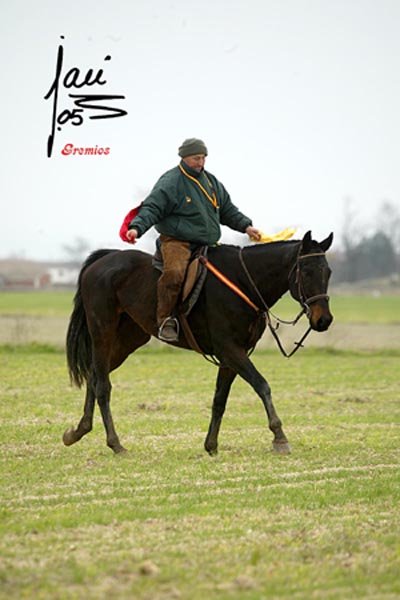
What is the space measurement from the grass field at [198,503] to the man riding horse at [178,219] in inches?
63.2

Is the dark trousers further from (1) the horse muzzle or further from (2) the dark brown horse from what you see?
(1) the horse muzzle

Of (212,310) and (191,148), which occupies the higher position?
(191,148)

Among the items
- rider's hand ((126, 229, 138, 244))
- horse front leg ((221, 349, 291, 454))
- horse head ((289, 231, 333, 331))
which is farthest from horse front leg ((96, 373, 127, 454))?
horse head ((289, 231, 333, 331))

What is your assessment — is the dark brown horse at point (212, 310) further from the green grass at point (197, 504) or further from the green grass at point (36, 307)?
the green grass at point (36, 307)

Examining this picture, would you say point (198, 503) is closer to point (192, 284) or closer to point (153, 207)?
point (192, 284)

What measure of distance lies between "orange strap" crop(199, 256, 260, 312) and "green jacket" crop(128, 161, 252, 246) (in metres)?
0.24

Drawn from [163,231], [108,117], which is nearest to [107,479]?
[163,231]

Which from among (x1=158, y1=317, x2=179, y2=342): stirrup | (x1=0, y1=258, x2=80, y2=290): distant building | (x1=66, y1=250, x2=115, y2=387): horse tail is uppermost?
(x1=158, y1=317, x2=179, y2=342): stirrup

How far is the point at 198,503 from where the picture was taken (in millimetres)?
6715

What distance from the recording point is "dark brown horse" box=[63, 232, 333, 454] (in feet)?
27.9

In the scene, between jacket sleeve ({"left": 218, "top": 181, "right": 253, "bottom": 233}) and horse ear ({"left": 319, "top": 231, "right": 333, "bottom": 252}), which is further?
jacket sleeve ({"left": 218, "top": 181, "right": 253, "bottom": 233})

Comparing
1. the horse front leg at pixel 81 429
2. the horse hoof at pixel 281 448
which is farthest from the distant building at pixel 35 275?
the horse hoof at pixel 281 448

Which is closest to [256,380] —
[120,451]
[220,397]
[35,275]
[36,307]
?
[220,397]

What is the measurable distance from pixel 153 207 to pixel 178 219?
0.30 metres
